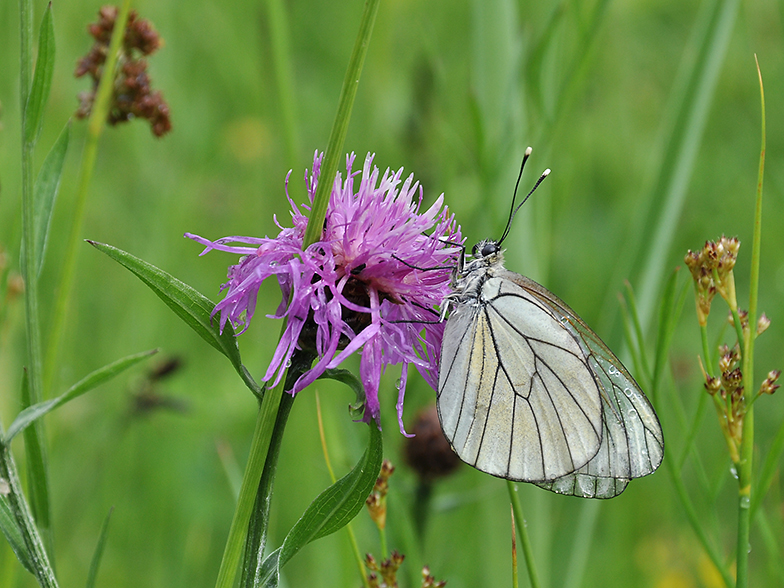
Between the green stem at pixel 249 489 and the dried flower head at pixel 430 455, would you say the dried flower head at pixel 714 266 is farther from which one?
the dried flower head at pixel 430 455

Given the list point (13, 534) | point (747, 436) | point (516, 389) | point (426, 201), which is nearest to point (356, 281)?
point (516, 389)

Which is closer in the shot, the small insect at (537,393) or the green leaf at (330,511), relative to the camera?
the green leaf at (330,511)

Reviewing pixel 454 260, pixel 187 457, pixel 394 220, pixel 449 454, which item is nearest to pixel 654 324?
pixel 449 454

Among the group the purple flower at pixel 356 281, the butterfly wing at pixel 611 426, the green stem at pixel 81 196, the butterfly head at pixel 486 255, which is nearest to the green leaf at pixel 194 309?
the purple flower at pixel 356 281

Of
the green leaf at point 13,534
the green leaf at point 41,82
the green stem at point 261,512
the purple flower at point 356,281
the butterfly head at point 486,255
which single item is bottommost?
the green leaf at point 13,534

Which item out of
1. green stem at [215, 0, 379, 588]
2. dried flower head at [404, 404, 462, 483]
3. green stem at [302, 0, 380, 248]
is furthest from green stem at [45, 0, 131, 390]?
dried flower head at [404, 404, 462, 483]

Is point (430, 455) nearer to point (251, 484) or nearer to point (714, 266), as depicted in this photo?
point (714, 266)

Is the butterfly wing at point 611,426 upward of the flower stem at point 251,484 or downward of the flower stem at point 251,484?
upward
